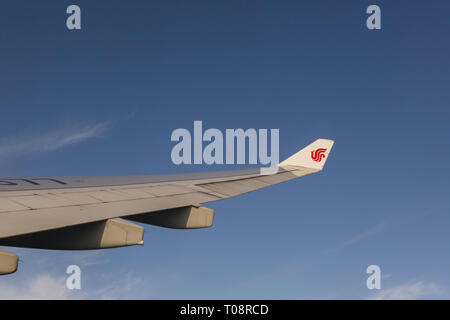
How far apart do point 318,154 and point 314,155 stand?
0.52 ft

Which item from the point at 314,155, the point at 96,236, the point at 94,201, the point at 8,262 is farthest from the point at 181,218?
the point at 314,155

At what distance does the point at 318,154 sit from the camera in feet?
47.9

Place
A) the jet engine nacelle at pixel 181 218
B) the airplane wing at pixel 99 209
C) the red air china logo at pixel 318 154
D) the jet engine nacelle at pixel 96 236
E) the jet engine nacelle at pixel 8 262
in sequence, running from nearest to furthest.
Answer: the jet engine nacelle at pixel 8 262, the airplane wing at pixel 99 209, the jet engine nacelle at pixel 96 236, the jet engine nacelle at pixel 181 218, the red air china logo at pixel 318 154

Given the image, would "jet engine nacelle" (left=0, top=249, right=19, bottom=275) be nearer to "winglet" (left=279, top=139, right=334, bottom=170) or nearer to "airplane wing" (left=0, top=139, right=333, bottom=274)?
"airplane wing" (left=0, top=139, right=333, bottom=274)

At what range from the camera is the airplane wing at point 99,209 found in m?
4.64

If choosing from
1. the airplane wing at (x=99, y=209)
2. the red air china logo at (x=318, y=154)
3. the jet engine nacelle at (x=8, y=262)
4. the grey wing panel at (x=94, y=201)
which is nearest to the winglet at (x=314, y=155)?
the red air china logo at (x=318, y=154)

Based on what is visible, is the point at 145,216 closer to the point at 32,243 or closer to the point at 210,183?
the point at 32,243

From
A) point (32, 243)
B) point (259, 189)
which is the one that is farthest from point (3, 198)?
point (259, 189)

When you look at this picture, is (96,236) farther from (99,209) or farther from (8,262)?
(8,262)

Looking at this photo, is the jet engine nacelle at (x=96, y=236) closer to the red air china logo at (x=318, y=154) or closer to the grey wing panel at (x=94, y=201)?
the grey wing panel at (x=94, y=201)

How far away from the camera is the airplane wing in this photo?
464cm

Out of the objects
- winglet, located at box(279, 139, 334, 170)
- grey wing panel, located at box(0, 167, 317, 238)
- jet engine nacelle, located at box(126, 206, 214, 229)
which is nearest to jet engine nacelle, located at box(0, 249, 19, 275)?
grey wing panel, located at box(0, 167, 317, 238)

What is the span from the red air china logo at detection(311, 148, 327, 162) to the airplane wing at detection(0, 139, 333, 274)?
4.37 metres

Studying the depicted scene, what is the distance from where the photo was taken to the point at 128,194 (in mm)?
7359
